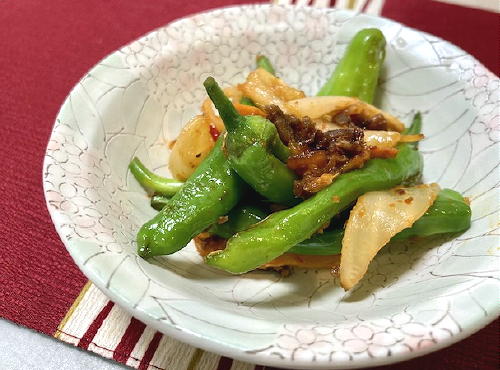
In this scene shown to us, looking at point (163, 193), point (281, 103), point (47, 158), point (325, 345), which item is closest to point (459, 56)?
point (281, 103)

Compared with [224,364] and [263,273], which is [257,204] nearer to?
[263,273]

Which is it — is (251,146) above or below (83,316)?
above

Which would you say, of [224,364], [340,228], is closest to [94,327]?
[224,364]

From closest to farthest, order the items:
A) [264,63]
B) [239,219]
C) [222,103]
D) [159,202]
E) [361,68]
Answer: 1. [222,103]
2. [239,219]
3. [159,202]
4. [361,68]
5. [264,63]

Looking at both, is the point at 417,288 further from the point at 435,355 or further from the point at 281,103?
the point at 281,103

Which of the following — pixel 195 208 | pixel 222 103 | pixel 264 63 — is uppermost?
pixel 222 103

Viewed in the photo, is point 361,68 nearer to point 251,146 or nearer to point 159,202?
point 251,146

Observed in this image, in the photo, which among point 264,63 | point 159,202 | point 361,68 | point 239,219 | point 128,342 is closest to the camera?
point 128,342

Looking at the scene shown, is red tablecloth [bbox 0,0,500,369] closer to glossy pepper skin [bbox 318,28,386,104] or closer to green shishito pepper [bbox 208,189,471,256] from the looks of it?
green shishito pepper [bbox 208,189,471,256]

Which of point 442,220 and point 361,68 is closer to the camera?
point 442,220
